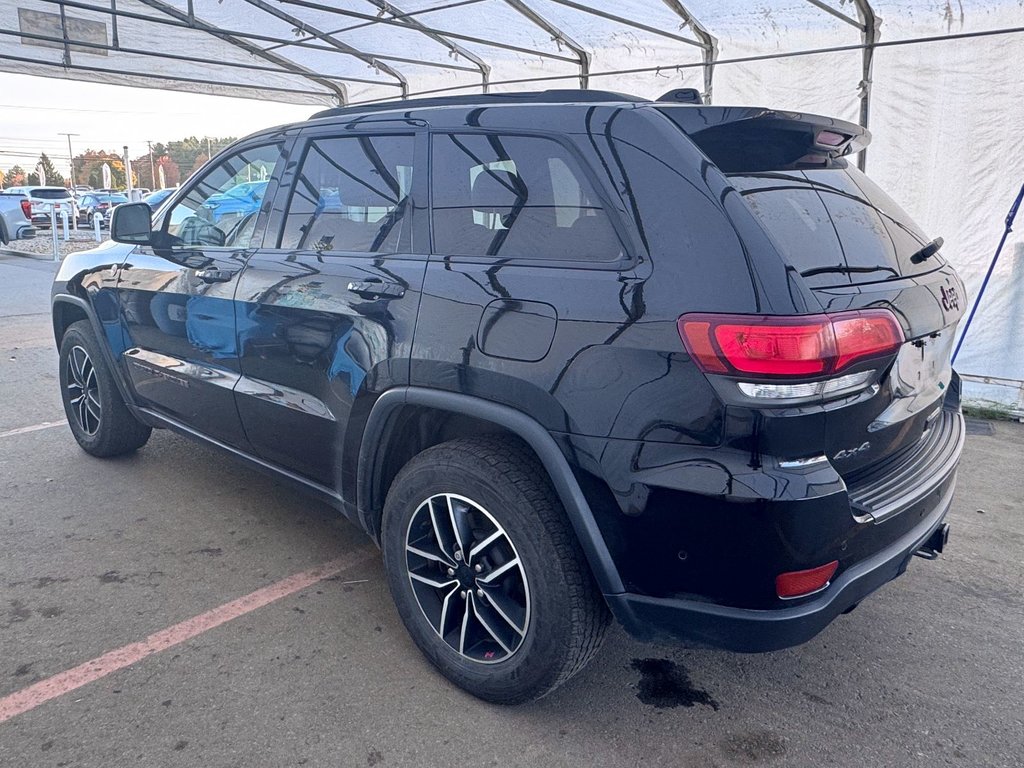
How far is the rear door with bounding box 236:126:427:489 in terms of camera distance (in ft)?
8.71

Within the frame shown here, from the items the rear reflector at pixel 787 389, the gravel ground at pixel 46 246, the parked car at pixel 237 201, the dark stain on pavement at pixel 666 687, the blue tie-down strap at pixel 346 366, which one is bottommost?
the dark stain on pavement at pixel 666 687

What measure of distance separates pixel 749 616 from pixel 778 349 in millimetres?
683

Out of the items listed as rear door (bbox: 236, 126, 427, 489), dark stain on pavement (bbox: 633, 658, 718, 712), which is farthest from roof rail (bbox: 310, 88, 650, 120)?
dark stain on pavement (bbox: 633, 658, 718, 712)

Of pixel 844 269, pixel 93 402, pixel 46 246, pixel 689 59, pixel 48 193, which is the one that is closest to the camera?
pixel 844 269

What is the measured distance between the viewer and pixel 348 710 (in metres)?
2.47

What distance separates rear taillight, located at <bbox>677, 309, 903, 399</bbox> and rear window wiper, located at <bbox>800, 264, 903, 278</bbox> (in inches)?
5.4

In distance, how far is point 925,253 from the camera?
254 centimetres

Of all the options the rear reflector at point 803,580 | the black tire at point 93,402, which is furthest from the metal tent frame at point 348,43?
the rear reflector at point 803,580

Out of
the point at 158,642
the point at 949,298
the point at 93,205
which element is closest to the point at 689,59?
the point at 949,298

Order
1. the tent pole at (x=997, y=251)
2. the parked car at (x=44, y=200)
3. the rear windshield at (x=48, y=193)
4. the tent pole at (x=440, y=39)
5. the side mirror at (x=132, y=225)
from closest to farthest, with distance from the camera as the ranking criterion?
the side mirror at (x=132, y=225)
the tent pole at (x=997, y=251)
the tent pole at (x=440, y=39)
the parked car at (x=44, y=200)
the rear windshield at (x=48, y=193)

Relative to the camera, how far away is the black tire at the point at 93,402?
436 centimetres

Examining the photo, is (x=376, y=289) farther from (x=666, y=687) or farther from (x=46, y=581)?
(x=46, y=581)

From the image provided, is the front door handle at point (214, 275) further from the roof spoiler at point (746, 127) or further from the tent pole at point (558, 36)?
the tent pole at point (558, 36)

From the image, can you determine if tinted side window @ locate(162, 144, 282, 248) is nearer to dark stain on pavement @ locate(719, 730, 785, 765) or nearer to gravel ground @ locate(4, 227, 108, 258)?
dark stain on pavement @ locate(719, 730, 785, 765)
